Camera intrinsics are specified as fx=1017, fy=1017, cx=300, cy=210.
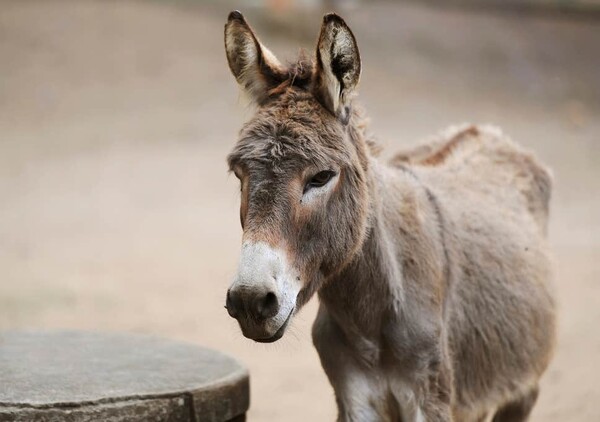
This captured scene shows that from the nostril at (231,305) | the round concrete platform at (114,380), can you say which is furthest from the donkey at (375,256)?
the round concrete platform at (114,380)

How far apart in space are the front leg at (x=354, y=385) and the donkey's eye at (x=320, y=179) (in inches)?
31.4

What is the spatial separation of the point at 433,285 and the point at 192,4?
48.4ft

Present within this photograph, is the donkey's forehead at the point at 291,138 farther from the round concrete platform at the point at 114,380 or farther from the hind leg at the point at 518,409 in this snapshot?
the hind leg at the point at 518,409

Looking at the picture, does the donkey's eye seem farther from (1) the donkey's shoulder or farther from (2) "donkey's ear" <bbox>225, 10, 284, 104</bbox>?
(1) the donkey's shoulder

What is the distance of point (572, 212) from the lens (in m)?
11.1

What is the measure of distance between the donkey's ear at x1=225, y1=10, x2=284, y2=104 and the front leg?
1006 millimetres

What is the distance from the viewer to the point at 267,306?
3.06 metres

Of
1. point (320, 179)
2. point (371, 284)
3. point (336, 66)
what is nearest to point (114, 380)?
point (371, 284)

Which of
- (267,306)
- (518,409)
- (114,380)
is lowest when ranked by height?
(518,409)

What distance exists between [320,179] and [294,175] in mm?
122

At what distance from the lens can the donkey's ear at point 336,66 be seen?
3.29 meters

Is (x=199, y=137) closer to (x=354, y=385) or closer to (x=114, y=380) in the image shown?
(x=114, y=380)

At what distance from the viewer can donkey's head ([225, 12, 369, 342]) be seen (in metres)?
3.10

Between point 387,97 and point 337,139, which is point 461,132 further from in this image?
point 387,97
